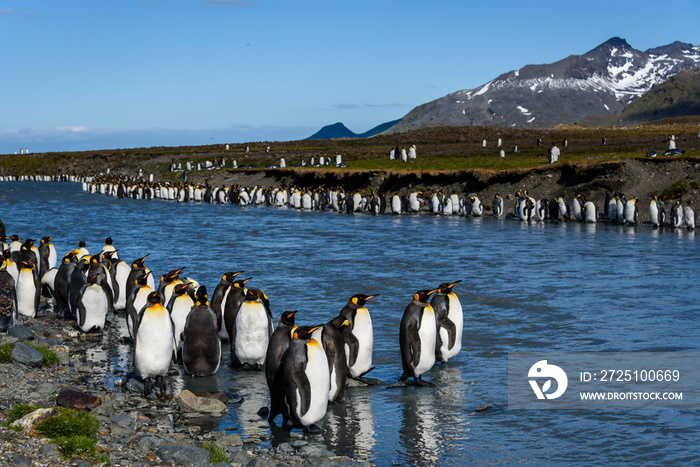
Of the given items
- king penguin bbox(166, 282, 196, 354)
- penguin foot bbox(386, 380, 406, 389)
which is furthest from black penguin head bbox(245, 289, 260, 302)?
penguin foot bbox(386, 380, 406, 389)

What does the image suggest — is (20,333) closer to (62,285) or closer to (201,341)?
(62,285)

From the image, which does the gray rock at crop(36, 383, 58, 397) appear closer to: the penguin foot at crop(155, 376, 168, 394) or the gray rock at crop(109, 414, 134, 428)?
the gray rock at crop(109, 414, 134, 428)

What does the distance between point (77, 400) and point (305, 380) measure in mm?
2588

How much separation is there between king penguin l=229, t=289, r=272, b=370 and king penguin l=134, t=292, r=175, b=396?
3.54 ft

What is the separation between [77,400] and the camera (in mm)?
7805

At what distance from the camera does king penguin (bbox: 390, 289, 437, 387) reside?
9453 millimetres

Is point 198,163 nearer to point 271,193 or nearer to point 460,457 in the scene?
point 271,193

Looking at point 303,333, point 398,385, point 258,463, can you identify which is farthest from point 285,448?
point 398,385

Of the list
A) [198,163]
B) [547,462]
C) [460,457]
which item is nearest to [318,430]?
[460,457]

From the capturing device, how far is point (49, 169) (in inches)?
4385

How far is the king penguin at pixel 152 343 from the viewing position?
9266 millimetres

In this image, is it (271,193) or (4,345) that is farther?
(271,193)

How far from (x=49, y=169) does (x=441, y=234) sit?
97275 millimetres

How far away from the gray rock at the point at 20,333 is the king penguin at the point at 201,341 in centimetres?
304
